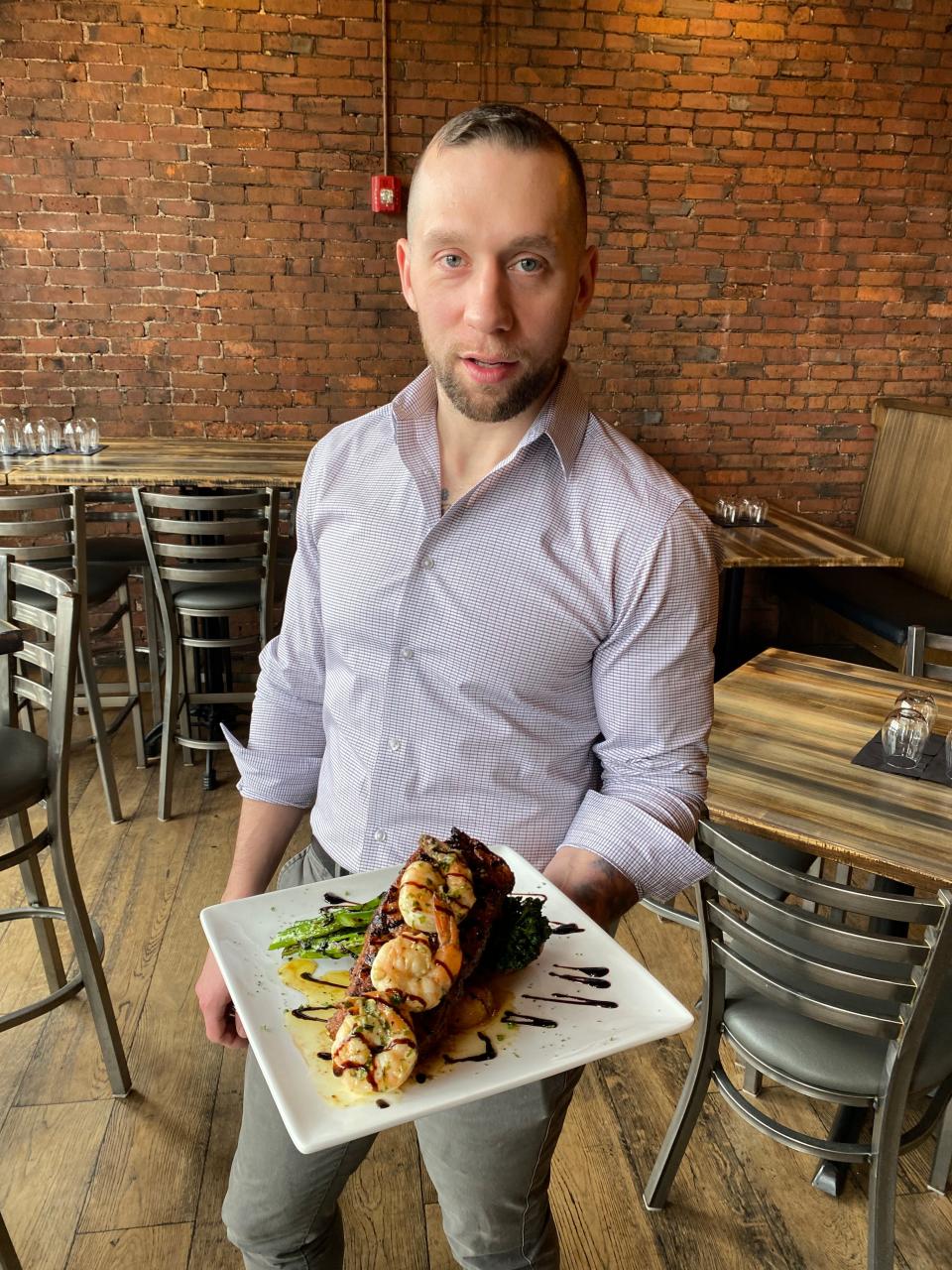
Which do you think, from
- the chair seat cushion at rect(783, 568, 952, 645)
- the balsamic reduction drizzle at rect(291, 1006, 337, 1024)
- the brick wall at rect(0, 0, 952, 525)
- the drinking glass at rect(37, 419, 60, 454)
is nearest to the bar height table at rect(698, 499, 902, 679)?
the chair seat cushion at rect(783, 568, 952, 645)

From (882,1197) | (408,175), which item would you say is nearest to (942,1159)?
(882,1197)

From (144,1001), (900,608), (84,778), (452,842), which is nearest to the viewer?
(452,842)

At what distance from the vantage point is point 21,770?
1.93m

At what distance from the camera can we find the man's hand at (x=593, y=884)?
1.14m

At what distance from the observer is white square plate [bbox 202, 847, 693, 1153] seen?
80 centimetres

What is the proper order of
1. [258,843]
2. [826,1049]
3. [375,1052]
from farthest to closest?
1. [826,1049]
2. [258,843]
3. [375,1052]

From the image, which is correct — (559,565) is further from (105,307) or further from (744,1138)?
(105,307)

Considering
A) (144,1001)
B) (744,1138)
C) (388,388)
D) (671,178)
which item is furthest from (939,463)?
(144,1001)

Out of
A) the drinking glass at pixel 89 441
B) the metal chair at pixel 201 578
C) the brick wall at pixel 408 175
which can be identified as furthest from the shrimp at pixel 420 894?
the brick wall at pixel 408 175

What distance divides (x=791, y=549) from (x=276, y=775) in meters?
3.02

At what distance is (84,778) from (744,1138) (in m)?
2.76

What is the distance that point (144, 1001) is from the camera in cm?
246

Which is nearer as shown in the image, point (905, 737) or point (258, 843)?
point (258, 843)

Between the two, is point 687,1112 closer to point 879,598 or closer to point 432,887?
point 432,887
